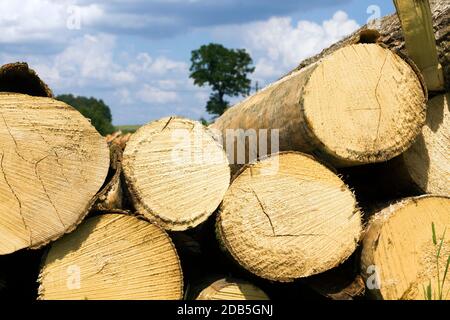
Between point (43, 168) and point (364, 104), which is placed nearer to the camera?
point (43, 168)

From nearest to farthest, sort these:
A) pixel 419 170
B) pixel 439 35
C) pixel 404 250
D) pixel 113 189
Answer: pixel 113 189
pixel 404 250
pixel 419 170
pixel 439 35

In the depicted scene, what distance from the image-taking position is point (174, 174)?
3125mm

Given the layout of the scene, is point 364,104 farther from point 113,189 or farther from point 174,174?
point 113,189

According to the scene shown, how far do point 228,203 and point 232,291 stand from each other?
431 mm

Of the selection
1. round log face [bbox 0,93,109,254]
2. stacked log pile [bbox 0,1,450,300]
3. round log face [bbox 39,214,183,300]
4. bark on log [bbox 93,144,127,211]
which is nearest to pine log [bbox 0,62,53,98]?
stacked log pile [bbox 0,1,450,300]

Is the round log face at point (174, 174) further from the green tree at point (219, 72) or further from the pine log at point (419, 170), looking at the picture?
the green tree at point (219, 72)

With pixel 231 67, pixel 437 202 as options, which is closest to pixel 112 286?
pixel 437 202

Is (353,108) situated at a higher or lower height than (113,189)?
higher

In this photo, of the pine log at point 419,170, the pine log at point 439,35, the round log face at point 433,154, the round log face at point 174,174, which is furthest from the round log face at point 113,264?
the pine log at point 439,35

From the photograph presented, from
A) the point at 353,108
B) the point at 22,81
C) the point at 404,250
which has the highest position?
the point at 22,81

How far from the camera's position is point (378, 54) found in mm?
3447

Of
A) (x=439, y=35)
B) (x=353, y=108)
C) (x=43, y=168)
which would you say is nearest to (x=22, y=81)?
(x=43, y=168)
